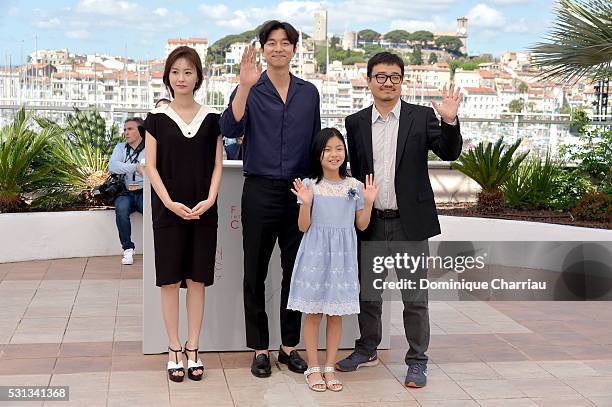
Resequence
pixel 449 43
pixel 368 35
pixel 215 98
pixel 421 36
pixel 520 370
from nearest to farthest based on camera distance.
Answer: pixel 520 370
pixel 215 98
pixel 368 35
pixel 449 43
pixel 421 36

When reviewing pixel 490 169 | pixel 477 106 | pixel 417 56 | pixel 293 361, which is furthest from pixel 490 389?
pixel 417 56

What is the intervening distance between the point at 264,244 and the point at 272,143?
58 cm

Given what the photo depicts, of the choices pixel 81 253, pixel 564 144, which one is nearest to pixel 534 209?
pixel 564 144

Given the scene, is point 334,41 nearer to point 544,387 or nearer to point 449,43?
point 449,43

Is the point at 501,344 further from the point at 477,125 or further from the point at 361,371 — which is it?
the point at 477,125

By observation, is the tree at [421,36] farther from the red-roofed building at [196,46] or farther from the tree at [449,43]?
the red-roofed building at [196,46]

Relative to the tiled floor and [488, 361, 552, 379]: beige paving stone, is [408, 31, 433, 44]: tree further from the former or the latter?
[488, 361, 552, 379]: beige paving stone

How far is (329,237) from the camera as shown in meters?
5.03

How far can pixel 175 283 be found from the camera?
5.18 m

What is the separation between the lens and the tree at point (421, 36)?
6512 cm

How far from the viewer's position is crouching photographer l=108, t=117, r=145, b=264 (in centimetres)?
872

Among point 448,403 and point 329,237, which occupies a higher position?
point 329,237

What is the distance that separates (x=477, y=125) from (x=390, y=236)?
7.84 meters
